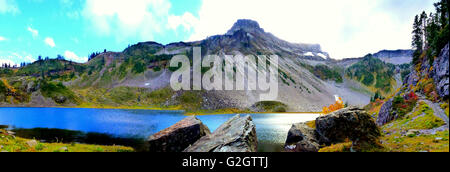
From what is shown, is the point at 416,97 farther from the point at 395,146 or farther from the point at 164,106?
the point at 164,106

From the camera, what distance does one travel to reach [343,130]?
20359mm

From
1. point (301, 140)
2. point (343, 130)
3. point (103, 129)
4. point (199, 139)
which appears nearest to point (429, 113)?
point (343, 130)

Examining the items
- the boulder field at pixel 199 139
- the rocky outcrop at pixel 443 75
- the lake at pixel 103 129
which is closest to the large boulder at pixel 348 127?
the rocky outcrop at pixel 443 75

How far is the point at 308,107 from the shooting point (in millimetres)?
193125

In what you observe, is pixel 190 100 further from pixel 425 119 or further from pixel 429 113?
pixel 429 113

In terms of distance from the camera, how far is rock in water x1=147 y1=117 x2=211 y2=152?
1728 cm

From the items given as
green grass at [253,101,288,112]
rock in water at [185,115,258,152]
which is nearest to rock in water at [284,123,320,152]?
rock in water at [185,115,258,152]

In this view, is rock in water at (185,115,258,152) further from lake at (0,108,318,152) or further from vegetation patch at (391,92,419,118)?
vegetation patch at (391,92,419,118)

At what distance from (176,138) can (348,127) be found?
16.2 meters

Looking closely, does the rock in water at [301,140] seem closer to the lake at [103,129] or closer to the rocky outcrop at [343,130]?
the rocky outcrop at [343,130]

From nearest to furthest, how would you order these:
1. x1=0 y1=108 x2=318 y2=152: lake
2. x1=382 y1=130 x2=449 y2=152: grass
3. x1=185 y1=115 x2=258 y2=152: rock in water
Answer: x1=382 y1=130 x2=449 y2=152: grass < x1=185 y1=115 x2=258 y2=152: rock in water < x1=0 y1=108 x2=318 y2=152: lake

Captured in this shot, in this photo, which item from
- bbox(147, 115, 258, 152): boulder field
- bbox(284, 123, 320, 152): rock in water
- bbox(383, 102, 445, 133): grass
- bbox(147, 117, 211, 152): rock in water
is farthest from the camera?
bbox(284, 123, 320, 152): rock in water

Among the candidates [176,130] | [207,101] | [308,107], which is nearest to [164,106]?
[207,101]
